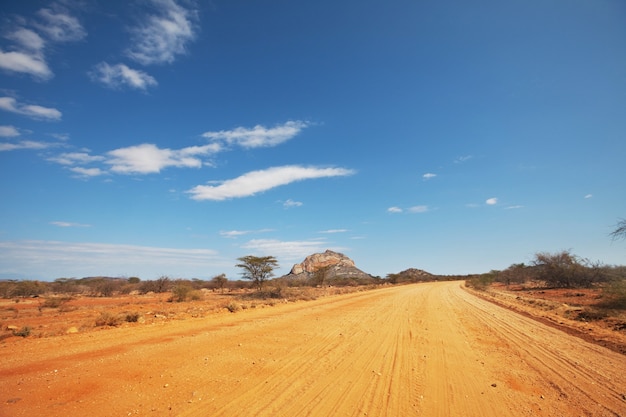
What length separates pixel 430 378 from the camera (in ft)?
20.8

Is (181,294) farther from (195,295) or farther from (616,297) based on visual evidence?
(616,297)

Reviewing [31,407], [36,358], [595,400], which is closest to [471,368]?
[595,400]

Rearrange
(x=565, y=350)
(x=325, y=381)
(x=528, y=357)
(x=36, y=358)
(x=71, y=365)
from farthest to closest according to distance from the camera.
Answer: (x=565, y=350), (x=528, y=357), (x=36, y=358), (x=71, y=365), (x=325, y=381)

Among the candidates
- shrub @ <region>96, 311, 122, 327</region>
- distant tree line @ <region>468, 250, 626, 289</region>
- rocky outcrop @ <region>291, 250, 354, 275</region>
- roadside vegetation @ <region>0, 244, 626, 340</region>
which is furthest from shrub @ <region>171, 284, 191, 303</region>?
rocky outcrop @ <region>291, 250, 354, 275</region>

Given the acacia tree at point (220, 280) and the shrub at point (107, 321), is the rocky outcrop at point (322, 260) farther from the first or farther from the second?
the shrub at point (107, 321)

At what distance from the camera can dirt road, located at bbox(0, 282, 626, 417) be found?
16.2ft

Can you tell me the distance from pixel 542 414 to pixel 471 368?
2.33 m

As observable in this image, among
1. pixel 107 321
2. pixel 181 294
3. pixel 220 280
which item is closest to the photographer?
pixel 107 321

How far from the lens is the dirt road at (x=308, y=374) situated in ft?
16.2

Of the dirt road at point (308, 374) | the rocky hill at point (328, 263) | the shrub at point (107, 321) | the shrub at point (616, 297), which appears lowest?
the dirt road at point (308, 374)

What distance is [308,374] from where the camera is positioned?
6402mm

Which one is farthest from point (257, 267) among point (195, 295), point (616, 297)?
point (616, 297)

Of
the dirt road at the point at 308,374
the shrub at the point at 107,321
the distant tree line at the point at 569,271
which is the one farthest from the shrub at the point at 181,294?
the distant tree line at the point at 569,271

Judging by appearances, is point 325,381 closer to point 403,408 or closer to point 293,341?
point 403,408
